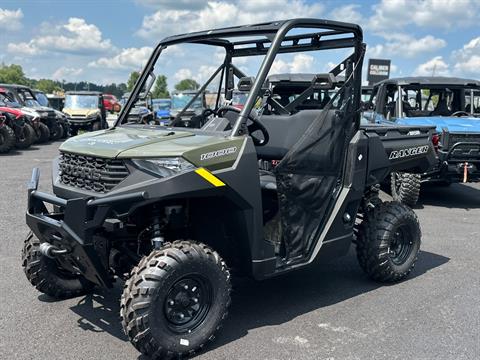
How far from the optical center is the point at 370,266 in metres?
4.82

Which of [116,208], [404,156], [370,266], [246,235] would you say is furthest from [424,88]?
[116,208]

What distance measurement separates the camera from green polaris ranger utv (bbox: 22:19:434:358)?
331 centimetres

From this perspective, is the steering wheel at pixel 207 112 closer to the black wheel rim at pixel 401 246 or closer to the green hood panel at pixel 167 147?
the green hood panel at pixel 167 147

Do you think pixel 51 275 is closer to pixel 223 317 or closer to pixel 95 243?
pixel 95 243

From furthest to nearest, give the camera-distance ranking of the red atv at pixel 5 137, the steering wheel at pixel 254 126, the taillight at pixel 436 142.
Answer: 1. the red atv at pixel 5 137
2. the taillight at pixel 436 142
3. the steering wheel at pixel 254 126

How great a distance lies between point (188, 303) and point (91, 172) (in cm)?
108

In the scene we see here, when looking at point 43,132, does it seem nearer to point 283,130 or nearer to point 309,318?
point 283,130

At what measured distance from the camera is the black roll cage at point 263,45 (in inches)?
148

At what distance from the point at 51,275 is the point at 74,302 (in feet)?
1.00

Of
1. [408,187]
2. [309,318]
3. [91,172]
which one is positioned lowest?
[309,318]

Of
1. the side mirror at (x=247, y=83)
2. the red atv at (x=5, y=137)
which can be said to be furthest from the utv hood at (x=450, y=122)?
the red atv at (x=5, y=137)

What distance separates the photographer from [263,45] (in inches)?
192

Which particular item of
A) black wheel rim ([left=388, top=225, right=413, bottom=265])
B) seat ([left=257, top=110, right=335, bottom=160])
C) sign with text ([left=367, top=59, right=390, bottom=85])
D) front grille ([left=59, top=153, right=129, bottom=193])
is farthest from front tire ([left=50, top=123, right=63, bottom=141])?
black wheel rim ([left=388, top=225, right=413, bottom=265])

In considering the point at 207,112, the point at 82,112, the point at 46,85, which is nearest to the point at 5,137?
the point at 82,112
